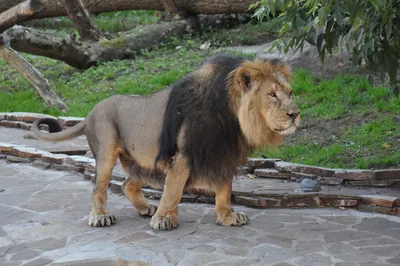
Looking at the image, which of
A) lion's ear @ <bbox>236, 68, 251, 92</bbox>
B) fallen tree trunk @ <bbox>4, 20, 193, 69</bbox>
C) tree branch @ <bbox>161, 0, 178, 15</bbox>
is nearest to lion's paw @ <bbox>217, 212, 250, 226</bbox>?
lion's ear @ <bbox>236, 68, 251, 92</bbox>

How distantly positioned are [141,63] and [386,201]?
6.89m

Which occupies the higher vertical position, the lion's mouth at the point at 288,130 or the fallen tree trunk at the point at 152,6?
the fallen tree trunk at the point at 152,6

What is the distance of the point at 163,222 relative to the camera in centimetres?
589

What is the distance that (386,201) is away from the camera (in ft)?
20.5

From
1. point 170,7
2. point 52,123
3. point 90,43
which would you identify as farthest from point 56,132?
point 170,7

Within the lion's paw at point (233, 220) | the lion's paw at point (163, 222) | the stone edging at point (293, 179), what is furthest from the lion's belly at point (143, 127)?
the stone edging at point (293, 179)

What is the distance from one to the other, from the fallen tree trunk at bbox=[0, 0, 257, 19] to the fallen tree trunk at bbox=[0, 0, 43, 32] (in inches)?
91.3

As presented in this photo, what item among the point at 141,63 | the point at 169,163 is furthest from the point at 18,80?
the point at 169,163

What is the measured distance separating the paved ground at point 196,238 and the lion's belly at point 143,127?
618 millimetres

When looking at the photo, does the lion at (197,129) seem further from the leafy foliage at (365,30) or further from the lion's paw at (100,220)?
the leafy foliage at (365,30)

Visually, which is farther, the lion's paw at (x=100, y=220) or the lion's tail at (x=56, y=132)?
the lion's tail at (x=56, y=132)

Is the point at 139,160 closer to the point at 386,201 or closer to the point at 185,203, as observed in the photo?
the point at 185,203

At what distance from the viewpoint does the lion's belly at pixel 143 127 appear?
5969 mm

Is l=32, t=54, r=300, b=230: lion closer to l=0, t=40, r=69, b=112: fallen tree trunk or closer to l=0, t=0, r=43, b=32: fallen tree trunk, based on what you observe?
l=0, t=0, r=43, b=32: fallen tree trunk
